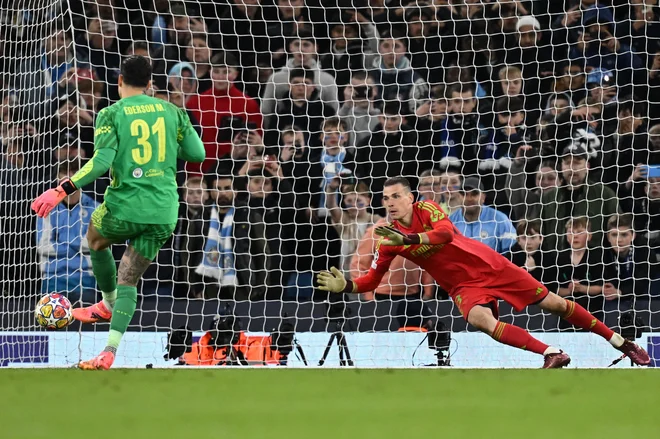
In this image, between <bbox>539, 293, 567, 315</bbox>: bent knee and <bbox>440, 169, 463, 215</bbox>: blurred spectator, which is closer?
<bbox>539, 293, 567, 315</bbox>: bent knee

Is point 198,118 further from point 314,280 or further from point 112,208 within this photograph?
point 112,208

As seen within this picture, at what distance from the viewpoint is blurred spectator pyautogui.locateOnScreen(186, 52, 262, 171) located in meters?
9.27

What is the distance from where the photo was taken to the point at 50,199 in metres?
5.14

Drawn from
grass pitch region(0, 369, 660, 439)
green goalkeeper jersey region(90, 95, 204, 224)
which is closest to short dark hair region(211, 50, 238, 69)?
green goalkeeper jersey region(90, 95, 204, 224)

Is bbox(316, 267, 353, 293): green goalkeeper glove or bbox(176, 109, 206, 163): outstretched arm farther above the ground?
bbox(176, 109, 206, 163): outstretched arm

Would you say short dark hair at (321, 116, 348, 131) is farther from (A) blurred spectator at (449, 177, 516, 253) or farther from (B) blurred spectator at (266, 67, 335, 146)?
(A) blurred spectator at (449, 177, 516, 253)

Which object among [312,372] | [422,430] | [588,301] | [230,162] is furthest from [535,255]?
[422,430]

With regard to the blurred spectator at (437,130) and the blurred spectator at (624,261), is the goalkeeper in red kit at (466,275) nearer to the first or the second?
the blurred spectator at (624,261)

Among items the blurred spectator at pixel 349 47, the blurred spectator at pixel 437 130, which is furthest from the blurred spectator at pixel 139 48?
the blurred spectator at pixel 437 130

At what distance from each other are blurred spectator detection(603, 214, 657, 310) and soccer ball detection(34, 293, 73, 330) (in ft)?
14.0

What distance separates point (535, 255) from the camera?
888cm

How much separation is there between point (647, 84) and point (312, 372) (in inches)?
190

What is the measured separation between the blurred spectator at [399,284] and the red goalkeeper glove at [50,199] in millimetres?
3516

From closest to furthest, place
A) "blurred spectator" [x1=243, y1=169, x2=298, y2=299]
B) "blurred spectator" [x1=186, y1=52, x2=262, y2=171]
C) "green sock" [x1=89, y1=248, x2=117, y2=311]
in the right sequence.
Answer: "green sock" [x1=89, y1=248, x2=117, y2=311] < "blurred spectator" [x1=243, y1=169, x2=298, y2=299] < "blurred spectator" [x1=186, y1=52, x2=262, y2=171]
